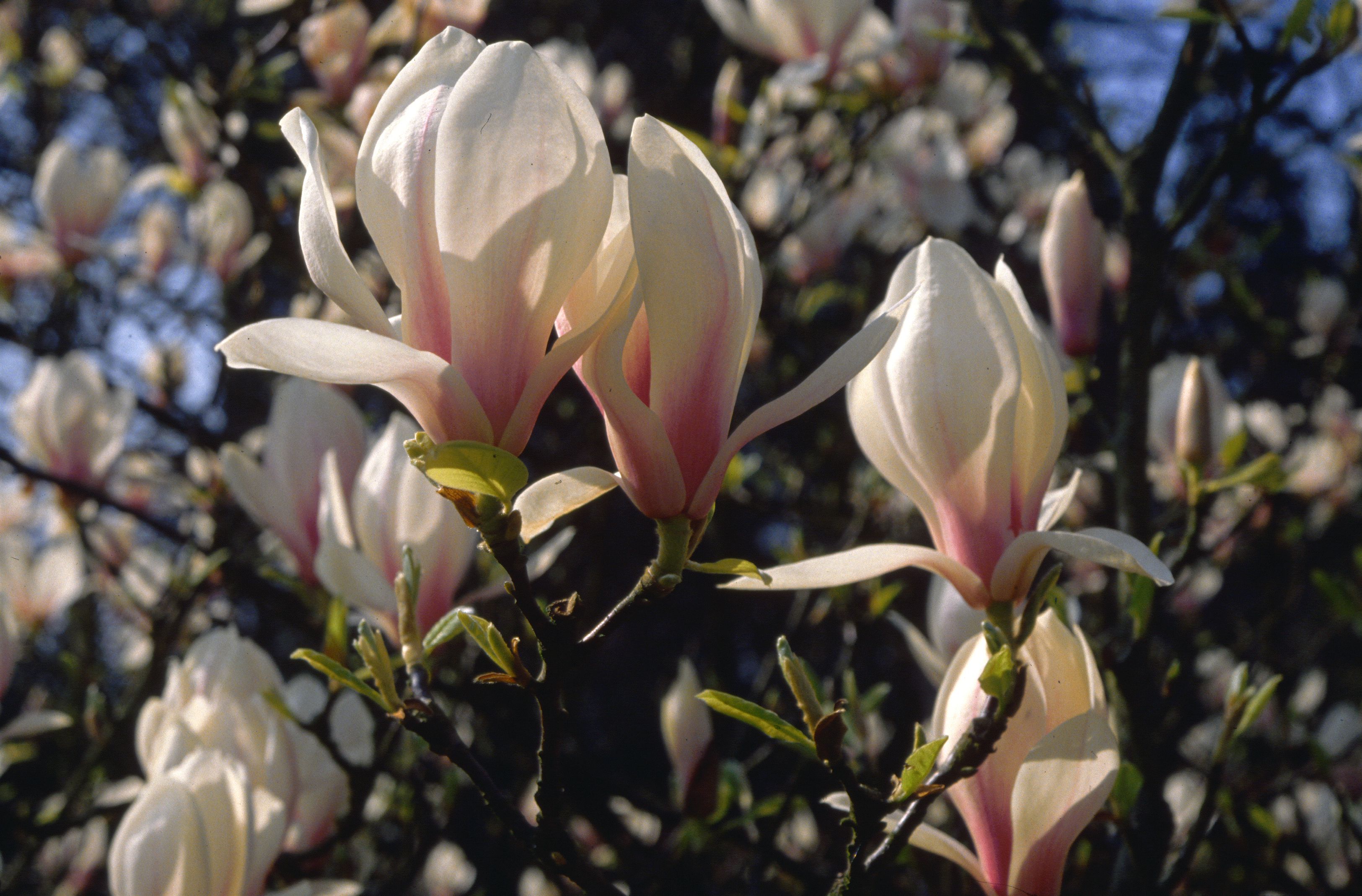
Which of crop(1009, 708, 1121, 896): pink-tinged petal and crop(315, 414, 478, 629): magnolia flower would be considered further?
crop(315, 414, 478, 629): magnolia flower

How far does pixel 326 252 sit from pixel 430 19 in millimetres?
1593

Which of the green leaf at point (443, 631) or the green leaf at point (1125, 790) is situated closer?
the green leaf at point (443, 631)

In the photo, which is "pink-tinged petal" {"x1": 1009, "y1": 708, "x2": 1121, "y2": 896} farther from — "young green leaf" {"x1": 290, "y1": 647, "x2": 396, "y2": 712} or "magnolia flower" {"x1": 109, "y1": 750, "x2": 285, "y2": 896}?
"magnolia flower" {"x1": 109, "y1": 750, "x2": 285, "y2": 896}

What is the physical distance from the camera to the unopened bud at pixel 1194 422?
1.05 meters

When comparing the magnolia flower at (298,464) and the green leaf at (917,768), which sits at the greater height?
the green leaf at (917,768)

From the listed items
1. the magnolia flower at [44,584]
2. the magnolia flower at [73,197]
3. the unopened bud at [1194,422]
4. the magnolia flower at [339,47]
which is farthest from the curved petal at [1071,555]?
the magnolia flower at [73,197]

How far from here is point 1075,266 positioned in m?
1.13

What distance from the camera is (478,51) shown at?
1.95ft

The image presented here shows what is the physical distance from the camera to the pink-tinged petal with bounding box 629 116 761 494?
53cm

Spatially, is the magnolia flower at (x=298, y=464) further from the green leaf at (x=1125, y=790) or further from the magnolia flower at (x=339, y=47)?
the magnolia flower at (x=339, y=47)

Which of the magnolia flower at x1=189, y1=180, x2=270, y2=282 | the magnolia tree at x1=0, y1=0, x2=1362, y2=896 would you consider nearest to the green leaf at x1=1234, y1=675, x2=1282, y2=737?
the magnolia tree at x1=0, y1=0, x2=1362, y2=896

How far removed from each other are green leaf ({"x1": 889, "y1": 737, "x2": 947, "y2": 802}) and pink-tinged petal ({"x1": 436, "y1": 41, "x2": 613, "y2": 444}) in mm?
288

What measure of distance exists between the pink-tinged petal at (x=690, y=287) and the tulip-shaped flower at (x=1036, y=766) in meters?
0.26

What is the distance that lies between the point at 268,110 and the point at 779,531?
2.26 metres
